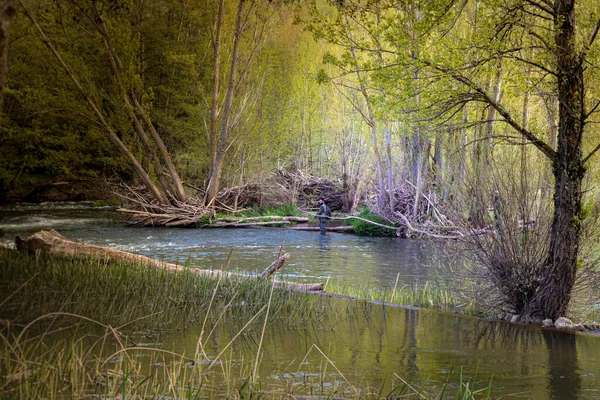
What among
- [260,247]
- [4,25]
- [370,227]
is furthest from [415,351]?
[370,227]

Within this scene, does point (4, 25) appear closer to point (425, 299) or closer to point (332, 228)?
point (425, 299)

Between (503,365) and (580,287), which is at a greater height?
(580,287)

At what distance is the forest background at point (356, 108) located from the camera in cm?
873

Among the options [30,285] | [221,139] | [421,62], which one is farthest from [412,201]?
[30,285]

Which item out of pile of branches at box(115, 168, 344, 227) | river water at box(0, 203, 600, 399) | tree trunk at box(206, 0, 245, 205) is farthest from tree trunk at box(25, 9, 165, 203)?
river water at box(0, 203, 600, 399)

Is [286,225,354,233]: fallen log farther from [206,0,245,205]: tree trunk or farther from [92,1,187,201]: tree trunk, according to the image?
[92,1,187,201]: tree trunk

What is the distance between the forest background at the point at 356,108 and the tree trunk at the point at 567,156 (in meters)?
0.02

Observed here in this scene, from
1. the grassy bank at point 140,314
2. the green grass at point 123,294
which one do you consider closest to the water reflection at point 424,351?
the grassy bank at point 140,314

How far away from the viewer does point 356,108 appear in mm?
23312

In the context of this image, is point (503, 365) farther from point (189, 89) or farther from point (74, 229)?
point (189, 89)

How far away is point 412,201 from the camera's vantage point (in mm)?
22719

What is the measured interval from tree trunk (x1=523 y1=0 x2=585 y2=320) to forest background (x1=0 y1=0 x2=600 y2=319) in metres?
0.02

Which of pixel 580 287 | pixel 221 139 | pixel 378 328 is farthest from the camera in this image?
pixel 221 139

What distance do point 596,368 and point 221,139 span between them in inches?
834
